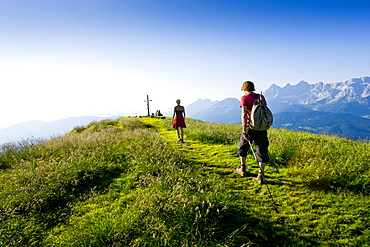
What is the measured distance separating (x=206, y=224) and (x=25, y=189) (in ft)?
16.1

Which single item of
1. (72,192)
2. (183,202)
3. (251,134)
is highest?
(251,134)

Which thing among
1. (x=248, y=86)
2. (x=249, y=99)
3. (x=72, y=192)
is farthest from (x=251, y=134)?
(x=72, y=192)

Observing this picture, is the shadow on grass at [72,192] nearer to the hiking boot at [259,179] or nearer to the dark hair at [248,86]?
the hiking boot at [259,179]

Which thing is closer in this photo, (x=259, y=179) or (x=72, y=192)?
(x=72, y=192)

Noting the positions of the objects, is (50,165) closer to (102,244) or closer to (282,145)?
(102,244)

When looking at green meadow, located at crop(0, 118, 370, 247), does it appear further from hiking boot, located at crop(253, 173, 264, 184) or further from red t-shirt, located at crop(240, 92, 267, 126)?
red t-shirt, located at crop(240, 92, 267, 126)

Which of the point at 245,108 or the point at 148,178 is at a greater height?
the point at 245,108

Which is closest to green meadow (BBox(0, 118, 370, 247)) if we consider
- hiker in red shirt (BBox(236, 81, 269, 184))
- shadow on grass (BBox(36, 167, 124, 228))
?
shadow on grass (BBox(36, 167, 124, 228))

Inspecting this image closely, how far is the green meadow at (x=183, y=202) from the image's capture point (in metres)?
3.36

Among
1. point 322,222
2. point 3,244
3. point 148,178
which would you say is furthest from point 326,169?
point 3,244

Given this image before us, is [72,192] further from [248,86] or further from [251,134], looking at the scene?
[248,86]

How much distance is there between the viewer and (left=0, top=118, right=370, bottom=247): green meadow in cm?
336

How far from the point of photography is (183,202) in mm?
3805

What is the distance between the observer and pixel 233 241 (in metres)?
3.17
